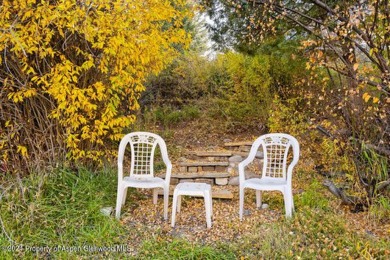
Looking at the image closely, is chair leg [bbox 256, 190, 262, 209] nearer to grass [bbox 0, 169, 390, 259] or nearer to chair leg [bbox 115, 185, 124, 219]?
grass [bbox 0, 169, 390, 259]

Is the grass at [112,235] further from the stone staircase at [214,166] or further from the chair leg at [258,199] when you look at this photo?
the stone staircase at [214,166]

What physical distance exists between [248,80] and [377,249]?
13.1ft

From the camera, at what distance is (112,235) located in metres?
2.98

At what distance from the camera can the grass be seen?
2668mm

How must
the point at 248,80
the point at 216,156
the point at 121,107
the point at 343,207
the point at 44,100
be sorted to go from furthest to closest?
the point at 248,80 < the point at 216,156 < the point at 121,107 < the point at 44,100 < the point at 343,207

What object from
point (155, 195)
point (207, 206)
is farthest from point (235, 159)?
point (207, 206)

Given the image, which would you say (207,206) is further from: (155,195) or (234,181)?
(234,181)

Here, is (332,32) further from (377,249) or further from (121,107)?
(121,107)

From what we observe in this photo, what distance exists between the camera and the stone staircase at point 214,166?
14.5 ft

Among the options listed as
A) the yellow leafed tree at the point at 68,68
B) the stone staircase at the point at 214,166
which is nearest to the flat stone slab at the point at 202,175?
the stone staircase at the point at 214,166

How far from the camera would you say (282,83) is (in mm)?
6098

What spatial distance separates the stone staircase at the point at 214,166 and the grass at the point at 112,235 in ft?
3.55

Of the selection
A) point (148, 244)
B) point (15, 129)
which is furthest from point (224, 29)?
point (148, 244)

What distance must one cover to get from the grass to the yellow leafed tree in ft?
1.79
